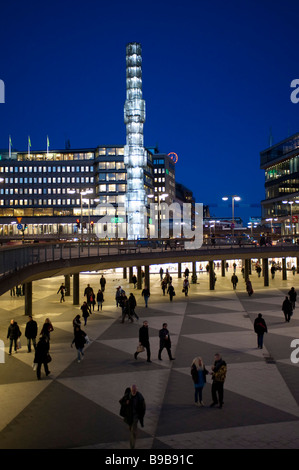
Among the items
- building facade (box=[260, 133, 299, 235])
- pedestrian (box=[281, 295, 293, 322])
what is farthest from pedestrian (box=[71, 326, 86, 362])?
building facade (box=[260, 133, 299, 235])

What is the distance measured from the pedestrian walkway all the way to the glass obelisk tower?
246 feet

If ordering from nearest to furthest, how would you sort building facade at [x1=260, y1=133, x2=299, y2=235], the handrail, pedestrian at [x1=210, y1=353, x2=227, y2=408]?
pedestrian at [x1=210, y1=353, x2=227, y2=408], the handrail, building facade at [x1=260, y1=133, x2=299, y2=235]

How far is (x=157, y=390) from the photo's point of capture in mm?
14000

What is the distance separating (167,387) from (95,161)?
110354 millimetres

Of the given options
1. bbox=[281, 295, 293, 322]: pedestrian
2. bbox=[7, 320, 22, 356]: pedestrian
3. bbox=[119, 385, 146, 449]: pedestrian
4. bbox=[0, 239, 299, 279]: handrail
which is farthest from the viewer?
bbox=[281, 295, 293, 322]: pedestrian

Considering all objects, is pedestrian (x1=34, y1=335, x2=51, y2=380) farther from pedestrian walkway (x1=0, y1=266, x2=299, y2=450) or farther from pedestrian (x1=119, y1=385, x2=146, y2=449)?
pedestrian (x1=119, y1=385, x2=146, y2=449)

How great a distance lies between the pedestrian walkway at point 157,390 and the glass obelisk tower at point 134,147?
2950 inches

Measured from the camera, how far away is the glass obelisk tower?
9850cm

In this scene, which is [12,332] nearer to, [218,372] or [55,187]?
[218,372]

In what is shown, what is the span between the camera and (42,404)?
12.8m

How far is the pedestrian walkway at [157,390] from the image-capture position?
1062cm

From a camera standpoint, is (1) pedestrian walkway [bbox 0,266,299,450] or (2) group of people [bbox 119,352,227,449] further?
(1) pedestrian walkway [bbox 0,266,299,450]

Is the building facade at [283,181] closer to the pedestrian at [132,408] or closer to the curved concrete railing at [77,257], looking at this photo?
the curved concrete railing at [77,257]

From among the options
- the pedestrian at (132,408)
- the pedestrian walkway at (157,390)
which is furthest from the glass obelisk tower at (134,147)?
the pedestrian at (132,408)
